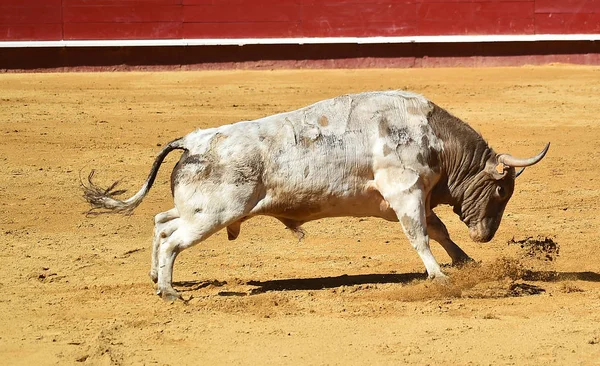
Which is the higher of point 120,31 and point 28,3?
point 28,3

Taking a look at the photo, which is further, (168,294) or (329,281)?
(329,281)

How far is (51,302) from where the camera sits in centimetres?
624

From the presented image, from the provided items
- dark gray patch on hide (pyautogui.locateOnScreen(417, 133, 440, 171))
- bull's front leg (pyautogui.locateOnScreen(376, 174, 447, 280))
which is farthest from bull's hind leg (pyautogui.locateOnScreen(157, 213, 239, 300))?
dark gray patch on hide (pyautogui.locateOnScreen(417, 133, 440, 171))

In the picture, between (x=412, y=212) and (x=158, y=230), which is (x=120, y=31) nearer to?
(x=158, y=230)

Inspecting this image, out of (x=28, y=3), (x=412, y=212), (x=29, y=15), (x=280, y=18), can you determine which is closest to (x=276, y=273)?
(x=412, y=212)

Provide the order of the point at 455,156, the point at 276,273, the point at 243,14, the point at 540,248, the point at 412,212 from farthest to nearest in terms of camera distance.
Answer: the point at 243,14, the point at 540,248, the point at 276,273, the point at 455,156, the point at 412,212

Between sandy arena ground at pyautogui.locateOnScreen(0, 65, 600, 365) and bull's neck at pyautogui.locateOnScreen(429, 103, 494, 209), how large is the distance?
47 centimetres

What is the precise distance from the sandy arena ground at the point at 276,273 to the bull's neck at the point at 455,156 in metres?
0.47

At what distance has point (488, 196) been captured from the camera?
6.69 meters

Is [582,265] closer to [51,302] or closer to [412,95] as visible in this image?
[412,95]

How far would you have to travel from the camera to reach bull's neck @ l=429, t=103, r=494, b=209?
6.44 meters

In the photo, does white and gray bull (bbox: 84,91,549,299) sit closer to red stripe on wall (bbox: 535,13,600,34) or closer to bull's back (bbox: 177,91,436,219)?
bull's back (bbox: 177,91,436,219)

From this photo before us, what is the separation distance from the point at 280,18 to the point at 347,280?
967cm

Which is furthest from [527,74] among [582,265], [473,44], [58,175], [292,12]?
[582,265]
